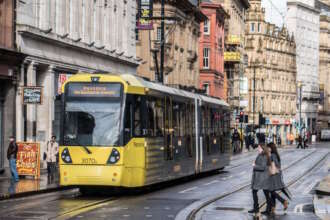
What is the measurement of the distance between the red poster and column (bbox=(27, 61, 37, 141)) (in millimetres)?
5785

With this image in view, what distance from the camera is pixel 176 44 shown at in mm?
77125

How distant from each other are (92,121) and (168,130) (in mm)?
5008

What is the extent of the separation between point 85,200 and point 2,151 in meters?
13.7

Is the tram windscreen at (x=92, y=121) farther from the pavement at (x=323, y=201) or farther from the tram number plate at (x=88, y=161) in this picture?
the pavement at (x=323, y=201)

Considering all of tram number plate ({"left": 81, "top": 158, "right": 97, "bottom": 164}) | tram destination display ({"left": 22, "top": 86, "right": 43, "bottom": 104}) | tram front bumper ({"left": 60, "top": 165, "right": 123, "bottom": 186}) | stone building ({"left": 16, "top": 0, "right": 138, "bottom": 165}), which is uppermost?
stone building ({"left": 16, "top": 0, "right": 138, "bottom": 165})

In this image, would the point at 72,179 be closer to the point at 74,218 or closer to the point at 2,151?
the point at 74,218

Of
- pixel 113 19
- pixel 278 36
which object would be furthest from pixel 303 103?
pixel 113 19

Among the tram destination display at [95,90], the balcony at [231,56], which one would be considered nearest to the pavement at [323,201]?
the tram destination display at [95,90]

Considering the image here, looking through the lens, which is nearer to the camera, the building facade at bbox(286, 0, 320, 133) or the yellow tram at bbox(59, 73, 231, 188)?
the yellow tram at bbox(59, 73, 231, 188)

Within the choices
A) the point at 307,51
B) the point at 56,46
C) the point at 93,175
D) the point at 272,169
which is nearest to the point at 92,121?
the point at 93,175

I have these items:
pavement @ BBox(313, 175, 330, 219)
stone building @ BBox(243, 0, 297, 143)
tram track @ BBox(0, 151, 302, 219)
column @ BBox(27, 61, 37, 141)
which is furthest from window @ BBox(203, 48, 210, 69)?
tram track @ BBox(0, 151, 302, 219)

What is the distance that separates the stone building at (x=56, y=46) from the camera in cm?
4141

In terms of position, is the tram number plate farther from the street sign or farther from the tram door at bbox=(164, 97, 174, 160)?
the street sign

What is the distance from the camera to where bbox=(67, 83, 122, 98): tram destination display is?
89.9 ft
